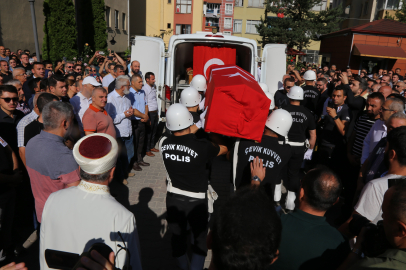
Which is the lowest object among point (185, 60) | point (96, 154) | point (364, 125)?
point (364, 125)

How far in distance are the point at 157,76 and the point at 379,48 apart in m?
19.4

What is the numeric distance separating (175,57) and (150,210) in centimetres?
385

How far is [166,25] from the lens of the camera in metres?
38.8

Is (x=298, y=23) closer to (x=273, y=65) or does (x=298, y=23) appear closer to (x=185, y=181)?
(x=273, y=65)

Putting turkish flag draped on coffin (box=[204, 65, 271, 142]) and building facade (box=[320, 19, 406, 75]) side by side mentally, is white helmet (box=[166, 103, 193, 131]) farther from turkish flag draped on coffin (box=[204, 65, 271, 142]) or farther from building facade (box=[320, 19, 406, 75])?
building facade (box=[320, 19, 406, 75])

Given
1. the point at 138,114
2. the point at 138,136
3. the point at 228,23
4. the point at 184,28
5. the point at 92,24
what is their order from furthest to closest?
the point at 228,23
the point at 184,28
the point at 92,24
the point at 138,136
the point at 138,114

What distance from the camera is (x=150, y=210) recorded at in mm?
4637

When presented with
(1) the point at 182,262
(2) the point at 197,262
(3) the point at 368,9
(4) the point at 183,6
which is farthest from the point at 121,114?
(4) the point at 183,6

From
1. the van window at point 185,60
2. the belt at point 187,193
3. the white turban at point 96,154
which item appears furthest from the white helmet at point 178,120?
the van window at point 185,60

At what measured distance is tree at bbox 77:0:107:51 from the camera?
19.3 m

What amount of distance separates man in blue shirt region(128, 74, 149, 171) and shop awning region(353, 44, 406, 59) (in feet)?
60.5

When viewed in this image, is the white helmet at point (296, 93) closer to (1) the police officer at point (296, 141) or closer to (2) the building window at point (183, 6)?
(1) the police officer at point (296, 141)

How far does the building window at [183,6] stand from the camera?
124ft

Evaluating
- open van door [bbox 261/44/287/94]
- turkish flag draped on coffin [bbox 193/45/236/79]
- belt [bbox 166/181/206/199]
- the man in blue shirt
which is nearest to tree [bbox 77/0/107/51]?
turkish flag draped on coffin [bbox 193/45/236/79]
